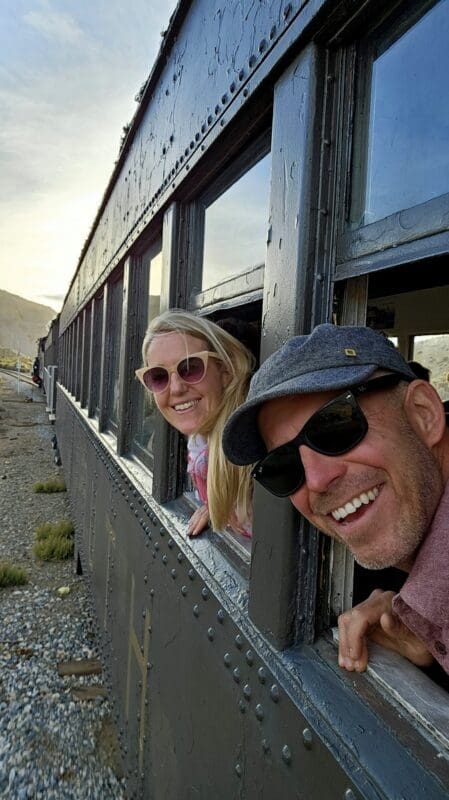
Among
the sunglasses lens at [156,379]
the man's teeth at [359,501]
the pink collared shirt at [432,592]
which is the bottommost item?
the pink collared shirt at [432,592]

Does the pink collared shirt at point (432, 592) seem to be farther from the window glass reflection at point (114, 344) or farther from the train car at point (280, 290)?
the window glass reflection at point (114, 344)

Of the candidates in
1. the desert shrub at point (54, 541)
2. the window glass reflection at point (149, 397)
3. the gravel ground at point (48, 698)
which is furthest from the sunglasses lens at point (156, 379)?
the desert shrub at point (54, 541)

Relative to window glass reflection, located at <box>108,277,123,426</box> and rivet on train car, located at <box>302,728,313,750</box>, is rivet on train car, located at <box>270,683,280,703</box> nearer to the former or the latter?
rivet on train car, located at <box>302,728,313,750</box>

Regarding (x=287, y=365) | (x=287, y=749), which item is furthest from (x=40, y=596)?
(x=287, y=365)

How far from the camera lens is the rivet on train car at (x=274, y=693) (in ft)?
3.91

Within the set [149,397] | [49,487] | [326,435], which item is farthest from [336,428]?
[49,487]

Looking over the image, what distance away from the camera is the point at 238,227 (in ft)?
5.82

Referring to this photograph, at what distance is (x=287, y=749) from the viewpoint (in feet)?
3.72

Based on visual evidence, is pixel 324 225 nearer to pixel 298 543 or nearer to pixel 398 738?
pixel 298 543

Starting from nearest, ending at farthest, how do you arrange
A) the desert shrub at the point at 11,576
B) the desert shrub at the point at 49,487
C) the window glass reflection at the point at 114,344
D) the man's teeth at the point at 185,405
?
the man's teeth at the point at 185,405
the window glass reflection at the point at 114,344
the desert shrub at the point at 11,576
the desert shrub at the point at 49,487

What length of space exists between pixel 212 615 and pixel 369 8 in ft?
5.07

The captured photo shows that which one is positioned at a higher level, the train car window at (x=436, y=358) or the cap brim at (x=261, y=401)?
the train car window at (x=436, y=358)

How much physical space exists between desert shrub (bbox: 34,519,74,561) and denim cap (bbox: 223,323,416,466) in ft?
19.4

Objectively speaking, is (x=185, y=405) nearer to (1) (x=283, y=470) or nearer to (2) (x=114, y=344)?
(1) (x=283, y=470)
